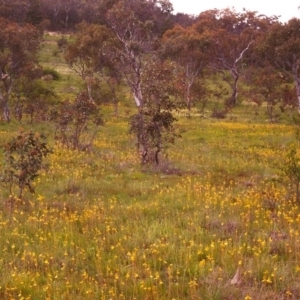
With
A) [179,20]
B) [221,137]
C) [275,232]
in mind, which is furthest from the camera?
[179,20]

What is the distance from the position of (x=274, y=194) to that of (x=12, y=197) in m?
6.26

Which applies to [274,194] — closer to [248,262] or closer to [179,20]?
[248,262]

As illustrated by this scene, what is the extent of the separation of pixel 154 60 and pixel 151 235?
2865 centimetres

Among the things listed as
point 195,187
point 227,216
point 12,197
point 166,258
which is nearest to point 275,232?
point 227,216

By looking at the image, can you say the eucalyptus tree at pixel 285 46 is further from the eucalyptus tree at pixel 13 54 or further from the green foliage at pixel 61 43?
the green foliage at pixel 61 43

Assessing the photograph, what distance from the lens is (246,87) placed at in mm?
51188

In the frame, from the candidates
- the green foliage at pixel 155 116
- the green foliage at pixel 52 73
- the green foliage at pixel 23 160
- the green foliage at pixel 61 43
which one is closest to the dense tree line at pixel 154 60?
the green foliage at pixel 155 116

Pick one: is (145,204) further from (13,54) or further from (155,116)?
(13,54)

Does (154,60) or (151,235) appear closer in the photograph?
(151,235)

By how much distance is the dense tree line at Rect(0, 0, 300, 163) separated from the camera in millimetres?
16938

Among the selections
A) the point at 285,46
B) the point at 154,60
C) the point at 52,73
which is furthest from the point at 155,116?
the point at 52,73

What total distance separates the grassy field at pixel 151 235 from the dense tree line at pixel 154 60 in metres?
2.93

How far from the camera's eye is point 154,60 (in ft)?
117

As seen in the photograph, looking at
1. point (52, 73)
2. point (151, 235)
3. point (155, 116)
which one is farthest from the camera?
point (52, 73)
